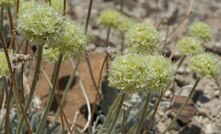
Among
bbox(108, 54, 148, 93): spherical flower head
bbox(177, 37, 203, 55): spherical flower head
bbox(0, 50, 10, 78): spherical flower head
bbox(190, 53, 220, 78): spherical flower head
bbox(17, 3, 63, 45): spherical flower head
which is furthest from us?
bbox(177, 37, 203, 55): spherical flower head

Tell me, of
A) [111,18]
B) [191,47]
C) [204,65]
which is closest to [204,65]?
[204,65]

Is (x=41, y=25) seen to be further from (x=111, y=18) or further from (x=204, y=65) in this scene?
(x=111, y=18)

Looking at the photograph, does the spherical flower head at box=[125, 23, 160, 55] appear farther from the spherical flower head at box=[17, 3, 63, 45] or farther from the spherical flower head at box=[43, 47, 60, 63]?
the spherical flower head at box=[17, 3, 63, 45]

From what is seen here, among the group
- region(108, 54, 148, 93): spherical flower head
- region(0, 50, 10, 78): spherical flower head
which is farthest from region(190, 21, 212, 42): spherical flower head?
region(0, 50, 10, 78): spherical flower head

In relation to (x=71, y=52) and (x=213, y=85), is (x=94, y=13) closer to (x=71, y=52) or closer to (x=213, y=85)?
(x=213, y=85)

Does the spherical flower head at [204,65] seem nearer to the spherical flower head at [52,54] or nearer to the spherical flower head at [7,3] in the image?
the spherical flower head at [52,54]

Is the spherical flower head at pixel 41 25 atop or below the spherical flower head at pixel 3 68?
atop

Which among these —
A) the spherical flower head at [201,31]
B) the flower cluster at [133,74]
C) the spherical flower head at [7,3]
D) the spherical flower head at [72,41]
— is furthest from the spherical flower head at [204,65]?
the spherical flower head at [7,3]
